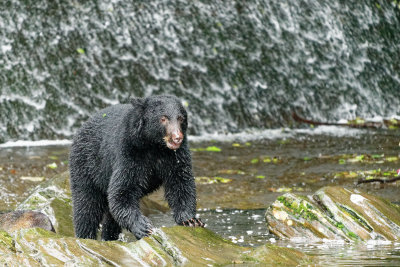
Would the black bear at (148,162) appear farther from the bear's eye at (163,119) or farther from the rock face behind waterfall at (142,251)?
the rock face behind waterfall at (142,251)

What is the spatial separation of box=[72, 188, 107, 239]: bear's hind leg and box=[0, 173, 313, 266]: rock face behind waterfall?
48.9 inches

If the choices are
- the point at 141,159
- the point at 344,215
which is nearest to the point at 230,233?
the point at 344,215

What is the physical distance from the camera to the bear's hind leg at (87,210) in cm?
738

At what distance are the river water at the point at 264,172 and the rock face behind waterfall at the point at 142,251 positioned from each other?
550 mm

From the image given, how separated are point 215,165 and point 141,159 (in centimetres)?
621

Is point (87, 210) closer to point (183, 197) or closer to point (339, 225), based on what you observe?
point (183, 197)

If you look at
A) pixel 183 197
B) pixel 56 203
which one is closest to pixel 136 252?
pixel 183 197

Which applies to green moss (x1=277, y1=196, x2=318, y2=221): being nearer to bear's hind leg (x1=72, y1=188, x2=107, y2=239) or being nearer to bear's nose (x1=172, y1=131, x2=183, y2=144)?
bear's hind leg (x1=72, y1=188, x2=107, y2=239)

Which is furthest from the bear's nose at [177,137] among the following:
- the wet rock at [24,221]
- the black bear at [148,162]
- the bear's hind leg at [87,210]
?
the wet rock at [24,221]

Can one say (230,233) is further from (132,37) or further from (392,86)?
(392,86)

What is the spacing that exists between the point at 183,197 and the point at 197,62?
11145 mm

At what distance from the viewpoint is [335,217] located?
776 centimetres

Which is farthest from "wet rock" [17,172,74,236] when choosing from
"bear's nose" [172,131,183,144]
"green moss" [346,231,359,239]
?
"green moss" [346,231,359,239]

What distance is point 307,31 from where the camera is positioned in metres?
19.2
